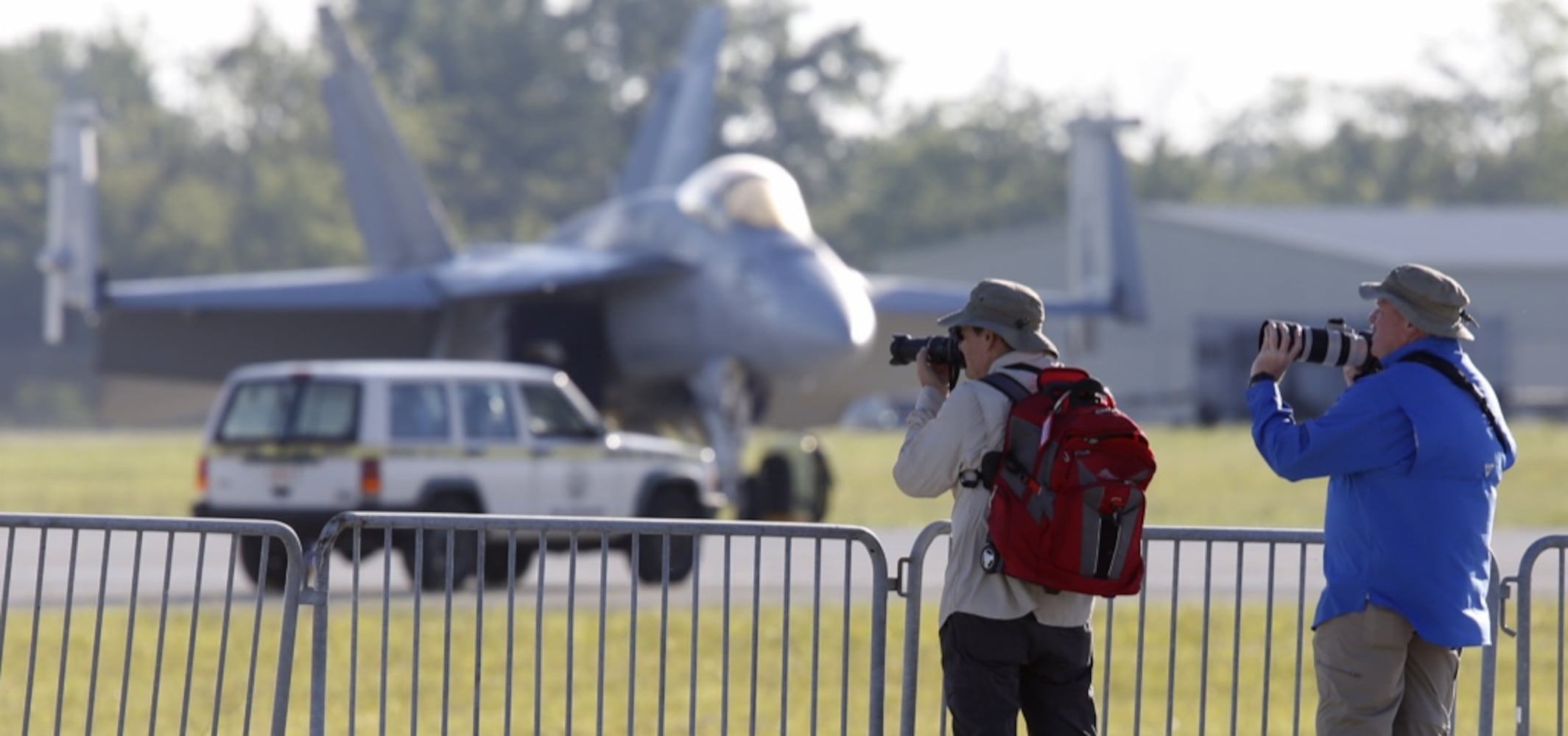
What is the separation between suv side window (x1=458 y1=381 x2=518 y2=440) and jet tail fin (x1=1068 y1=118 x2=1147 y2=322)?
16.3 m

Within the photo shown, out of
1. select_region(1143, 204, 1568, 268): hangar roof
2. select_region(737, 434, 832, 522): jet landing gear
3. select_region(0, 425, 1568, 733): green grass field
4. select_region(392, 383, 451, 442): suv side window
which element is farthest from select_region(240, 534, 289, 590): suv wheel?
select_region(1143, 204, 1568, 268): hangar roof

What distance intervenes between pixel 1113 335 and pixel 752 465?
37352mm

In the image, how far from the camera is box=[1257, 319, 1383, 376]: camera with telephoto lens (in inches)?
253

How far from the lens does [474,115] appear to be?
329ft

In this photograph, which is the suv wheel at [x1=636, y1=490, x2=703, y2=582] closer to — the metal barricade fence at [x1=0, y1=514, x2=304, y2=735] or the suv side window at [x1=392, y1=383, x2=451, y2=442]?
the suv side window at [x1=392, y1=383, x2=451, y2=442]

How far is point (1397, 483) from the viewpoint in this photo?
6379mm

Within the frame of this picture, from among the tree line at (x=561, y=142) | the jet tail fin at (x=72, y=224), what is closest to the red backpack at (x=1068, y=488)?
the jet tail fin at (x=72, y=224)

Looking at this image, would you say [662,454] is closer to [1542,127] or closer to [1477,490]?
[1477,490]

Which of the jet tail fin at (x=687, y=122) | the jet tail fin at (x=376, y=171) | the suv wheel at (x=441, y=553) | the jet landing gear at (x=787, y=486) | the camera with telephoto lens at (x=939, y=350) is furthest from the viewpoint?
the jet tail fin at (x=687, y=122)

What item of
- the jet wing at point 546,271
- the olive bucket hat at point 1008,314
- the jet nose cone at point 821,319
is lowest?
the olive bucket hat at point 1008,314

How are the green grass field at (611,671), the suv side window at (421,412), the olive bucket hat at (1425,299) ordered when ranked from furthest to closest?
the suv side window at (421,412) → the green grass field at (611,671) → the olive bucket hat at (1425,299)

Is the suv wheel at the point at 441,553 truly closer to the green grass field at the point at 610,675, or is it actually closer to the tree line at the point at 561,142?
the green grass field at the point at 610,675

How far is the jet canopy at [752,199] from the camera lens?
938 inches

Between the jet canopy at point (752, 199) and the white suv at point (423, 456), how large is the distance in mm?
5946
